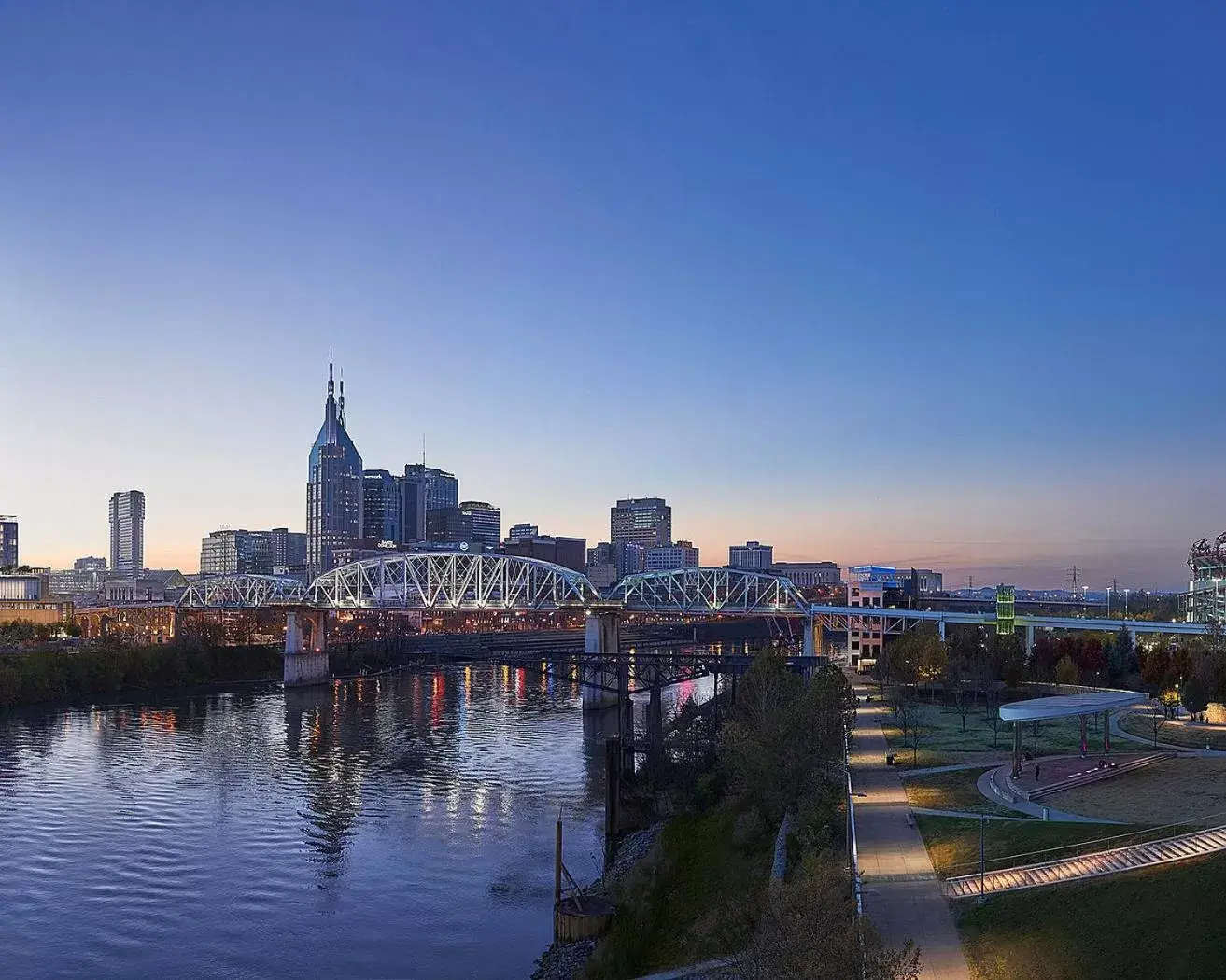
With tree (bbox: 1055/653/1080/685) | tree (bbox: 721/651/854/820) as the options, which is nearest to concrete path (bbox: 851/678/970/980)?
tree (bbox: 721/651/854/820)

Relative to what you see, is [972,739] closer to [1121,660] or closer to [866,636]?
[1121,660]

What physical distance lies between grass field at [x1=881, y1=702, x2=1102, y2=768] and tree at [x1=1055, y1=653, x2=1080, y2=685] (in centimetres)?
1717

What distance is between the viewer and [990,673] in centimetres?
8156

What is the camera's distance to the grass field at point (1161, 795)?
32938mm

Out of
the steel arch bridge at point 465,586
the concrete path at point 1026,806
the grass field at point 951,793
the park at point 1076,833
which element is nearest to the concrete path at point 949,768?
the park at point 1076,833

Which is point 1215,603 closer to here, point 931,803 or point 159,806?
point 931,803

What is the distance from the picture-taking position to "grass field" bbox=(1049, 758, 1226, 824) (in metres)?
32.9

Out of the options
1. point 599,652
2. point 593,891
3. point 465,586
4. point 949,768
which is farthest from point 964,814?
point 465,586

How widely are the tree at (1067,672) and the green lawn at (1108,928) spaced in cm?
5695

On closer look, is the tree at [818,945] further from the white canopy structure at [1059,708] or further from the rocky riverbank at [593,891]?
the white canopy structure at [1059,708]

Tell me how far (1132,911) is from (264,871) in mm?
Result: 36240

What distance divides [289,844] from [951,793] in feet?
103

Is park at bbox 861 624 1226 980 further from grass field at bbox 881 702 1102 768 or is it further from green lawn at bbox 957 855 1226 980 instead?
grass field at bbox 881 702 1102 768

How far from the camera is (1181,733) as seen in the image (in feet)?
166
